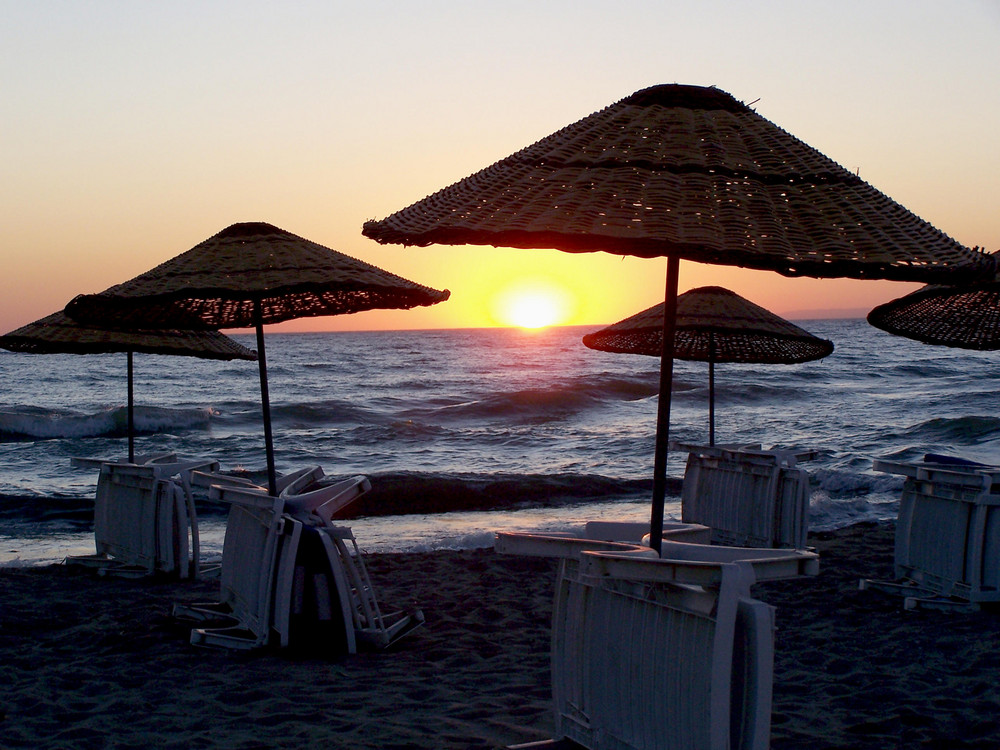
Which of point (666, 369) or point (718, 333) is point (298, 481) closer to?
point (666, 369)

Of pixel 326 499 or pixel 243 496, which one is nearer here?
pixel 243 496

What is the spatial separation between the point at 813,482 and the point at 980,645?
30.7 feet

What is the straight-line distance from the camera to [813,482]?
47.8 feet

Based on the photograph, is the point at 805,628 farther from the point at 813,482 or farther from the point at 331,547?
the point at 813,482

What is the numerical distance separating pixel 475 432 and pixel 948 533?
19741 millimetres

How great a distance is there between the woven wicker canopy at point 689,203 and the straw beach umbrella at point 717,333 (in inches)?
179

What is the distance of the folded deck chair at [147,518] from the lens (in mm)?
7125

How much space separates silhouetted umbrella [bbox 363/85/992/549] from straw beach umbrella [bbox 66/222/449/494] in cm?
188

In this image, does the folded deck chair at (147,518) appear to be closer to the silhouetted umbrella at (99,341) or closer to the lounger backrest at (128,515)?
the lounger backrest at (128,515)

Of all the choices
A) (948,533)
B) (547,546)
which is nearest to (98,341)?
(547,546)

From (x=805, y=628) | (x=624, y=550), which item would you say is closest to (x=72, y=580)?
(x=805, y=628)

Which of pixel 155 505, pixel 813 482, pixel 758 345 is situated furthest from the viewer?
pixel 813 482

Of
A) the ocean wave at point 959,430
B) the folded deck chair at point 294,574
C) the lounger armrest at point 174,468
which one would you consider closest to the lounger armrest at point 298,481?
the folded deck chair at point 294,574

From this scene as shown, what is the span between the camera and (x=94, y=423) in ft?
87.0
